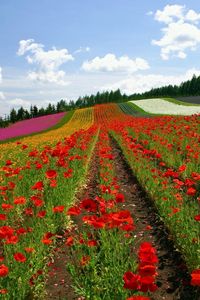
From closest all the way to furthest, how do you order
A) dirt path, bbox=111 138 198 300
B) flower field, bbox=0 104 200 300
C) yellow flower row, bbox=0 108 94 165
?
flower field, bbox=0 104 200 300 < dirt path, bbox=111 138 198 300 < yellow flower row, bbox=0 108 94 165

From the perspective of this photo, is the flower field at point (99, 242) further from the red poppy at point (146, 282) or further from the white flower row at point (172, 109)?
the white flower row at point (172, 109)

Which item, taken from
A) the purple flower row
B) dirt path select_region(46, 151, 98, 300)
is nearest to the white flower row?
the purple flower row

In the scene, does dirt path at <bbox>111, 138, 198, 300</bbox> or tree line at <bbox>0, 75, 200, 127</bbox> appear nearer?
dirt path at <bbox>111, 138, 198, 300</bbox>

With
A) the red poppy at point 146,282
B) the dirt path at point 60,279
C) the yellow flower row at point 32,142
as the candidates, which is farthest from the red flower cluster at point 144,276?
the yellow flower row at point 32,142

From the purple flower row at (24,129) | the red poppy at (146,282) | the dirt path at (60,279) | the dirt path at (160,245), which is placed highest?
the red poppy at (146,282)

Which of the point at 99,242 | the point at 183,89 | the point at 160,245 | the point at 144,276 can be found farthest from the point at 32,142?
the point at 183,89

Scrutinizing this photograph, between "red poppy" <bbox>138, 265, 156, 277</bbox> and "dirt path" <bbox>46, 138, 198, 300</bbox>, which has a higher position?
"red poppy" <bbox>138, 265, 156, 277</bbox>

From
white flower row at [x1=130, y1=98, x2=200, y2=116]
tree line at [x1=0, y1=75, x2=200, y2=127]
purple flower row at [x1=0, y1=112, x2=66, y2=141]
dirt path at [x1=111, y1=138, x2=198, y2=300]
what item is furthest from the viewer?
tree line at [x1=0, y1=75, x2=200, y2=127]

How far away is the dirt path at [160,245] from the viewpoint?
4922 millimetres

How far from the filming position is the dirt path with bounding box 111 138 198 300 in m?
4.92

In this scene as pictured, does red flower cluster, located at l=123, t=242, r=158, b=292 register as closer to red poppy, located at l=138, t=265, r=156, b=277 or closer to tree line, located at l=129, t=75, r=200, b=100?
red poppy, located at l=138, t=265, r=156, b=277

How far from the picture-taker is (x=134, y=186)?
1086 cm

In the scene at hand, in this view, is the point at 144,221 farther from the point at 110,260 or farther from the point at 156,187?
the point at 110,260

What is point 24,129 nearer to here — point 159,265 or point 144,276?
point 159,265
